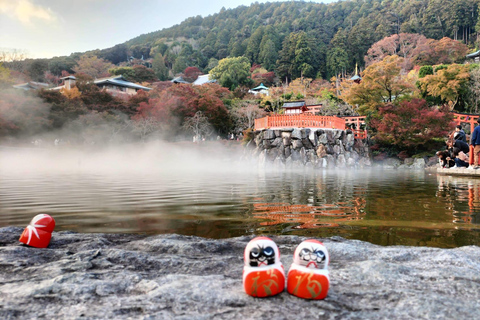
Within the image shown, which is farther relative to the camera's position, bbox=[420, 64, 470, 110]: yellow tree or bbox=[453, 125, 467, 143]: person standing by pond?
bbox=[420, 64, 470, 110]: yellow tree

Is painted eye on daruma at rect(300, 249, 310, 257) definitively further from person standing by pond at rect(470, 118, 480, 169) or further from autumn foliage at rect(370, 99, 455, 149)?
autumn foliage at rect(370, 99, 455, 149)

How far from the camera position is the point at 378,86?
26.0 meters

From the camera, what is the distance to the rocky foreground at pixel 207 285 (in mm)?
1461

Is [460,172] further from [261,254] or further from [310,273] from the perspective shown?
[261,254]

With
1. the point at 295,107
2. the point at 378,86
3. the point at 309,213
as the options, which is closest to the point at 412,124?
the point at 378,86

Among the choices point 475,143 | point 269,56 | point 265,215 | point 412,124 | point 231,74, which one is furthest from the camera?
point 269,56

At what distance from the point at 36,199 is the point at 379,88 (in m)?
27.0

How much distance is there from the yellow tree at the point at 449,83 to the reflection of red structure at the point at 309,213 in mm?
27295

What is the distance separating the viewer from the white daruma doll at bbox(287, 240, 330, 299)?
1606 mm

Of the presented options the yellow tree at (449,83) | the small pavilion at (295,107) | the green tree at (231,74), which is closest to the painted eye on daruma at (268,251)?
the small pavilion at (295,107)

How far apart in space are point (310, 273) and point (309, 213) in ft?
10.6

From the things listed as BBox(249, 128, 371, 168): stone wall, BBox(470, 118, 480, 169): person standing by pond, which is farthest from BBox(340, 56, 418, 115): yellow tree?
BBox(470, 118, 480, 169): person standing by pond

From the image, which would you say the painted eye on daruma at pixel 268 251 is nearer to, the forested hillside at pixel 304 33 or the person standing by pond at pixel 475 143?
the person standing by pond at pixel 475 143

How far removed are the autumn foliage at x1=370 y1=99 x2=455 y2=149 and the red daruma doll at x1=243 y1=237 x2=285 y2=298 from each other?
2383 centimetres
